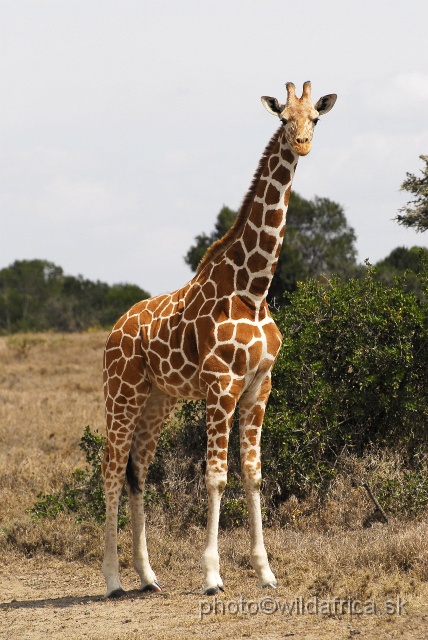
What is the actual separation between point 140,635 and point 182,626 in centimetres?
34

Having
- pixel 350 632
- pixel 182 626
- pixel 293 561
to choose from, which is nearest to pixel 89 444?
pixel 293 561

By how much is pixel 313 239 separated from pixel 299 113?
38288mm

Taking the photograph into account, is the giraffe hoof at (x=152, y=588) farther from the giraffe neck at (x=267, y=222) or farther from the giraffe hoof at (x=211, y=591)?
the giraffe neck at (x=267, y=222)

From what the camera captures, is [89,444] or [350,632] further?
[89,444]

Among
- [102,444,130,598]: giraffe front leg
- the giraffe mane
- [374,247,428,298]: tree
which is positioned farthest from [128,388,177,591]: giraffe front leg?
[374,247,428,298]: tree

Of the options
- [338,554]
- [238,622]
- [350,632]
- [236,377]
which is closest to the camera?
[350,632]

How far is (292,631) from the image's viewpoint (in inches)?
231

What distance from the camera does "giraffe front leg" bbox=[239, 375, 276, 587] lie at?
271 inches

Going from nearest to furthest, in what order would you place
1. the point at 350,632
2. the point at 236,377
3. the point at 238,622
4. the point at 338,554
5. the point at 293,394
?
the point at 350,632, the point at 238,622, the point at 236,377, the point at 338,554, the point at 293,394

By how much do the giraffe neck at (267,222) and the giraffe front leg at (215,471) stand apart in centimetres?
86

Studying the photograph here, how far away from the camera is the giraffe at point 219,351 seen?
268 inches

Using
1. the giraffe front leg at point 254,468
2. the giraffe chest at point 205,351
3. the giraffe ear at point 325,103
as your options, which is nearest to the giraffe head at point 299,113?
the giraffe ear at point 325,103

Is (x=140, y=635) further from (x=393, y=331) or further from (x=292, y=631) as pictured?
(x=393, y=331)

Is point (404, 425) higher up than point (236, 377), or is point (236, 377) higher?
point (236, 377)
